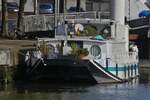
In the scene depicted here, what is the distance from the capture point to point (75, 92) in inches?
1613

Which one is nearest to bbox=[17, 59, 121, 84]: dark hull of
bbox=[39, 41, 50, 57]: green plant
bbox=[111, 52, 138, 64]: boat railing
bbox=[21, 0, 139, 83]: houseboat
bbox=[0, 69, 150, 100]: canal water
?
bbox=[21, 0, 139, 83]: houseboat

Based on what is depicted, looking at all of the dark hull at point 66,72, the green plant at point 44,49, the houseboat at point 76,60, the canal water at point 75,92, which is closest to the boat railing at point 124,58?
the houseboat at point 76,60

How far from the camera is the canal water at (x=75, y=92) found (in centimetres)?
3825

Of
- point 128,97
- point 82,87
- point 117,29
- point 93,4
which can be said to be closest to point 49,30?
point 117,29

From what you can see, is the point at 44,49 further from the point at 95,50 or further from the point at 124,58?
the point at 124,58

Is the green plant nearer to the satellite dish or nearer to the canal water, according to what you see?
the canal water

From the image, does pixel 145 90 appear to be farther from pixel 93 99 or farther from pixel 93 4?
pixel 93 4

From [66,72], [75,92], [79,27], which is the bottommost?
[75,92]

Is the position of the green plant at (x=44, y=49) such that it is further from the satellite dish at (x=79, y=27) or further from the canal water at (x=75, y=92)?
the satellite dish at (x=79, y=27)

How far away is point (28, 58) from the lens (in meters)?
46.4

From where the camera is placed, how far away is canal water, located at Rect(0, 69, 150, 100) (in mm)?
38250

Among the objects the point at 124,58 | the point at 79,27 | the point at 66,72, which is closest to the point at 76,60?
the point at 66,72

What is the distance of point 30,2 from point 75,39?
180 feet

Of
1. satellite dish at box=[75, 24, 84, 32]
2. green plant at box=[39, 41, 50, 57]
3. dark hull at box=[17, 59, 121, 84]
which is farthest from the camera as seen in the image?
satellite dish at box=[75, 24, 84, 32]
